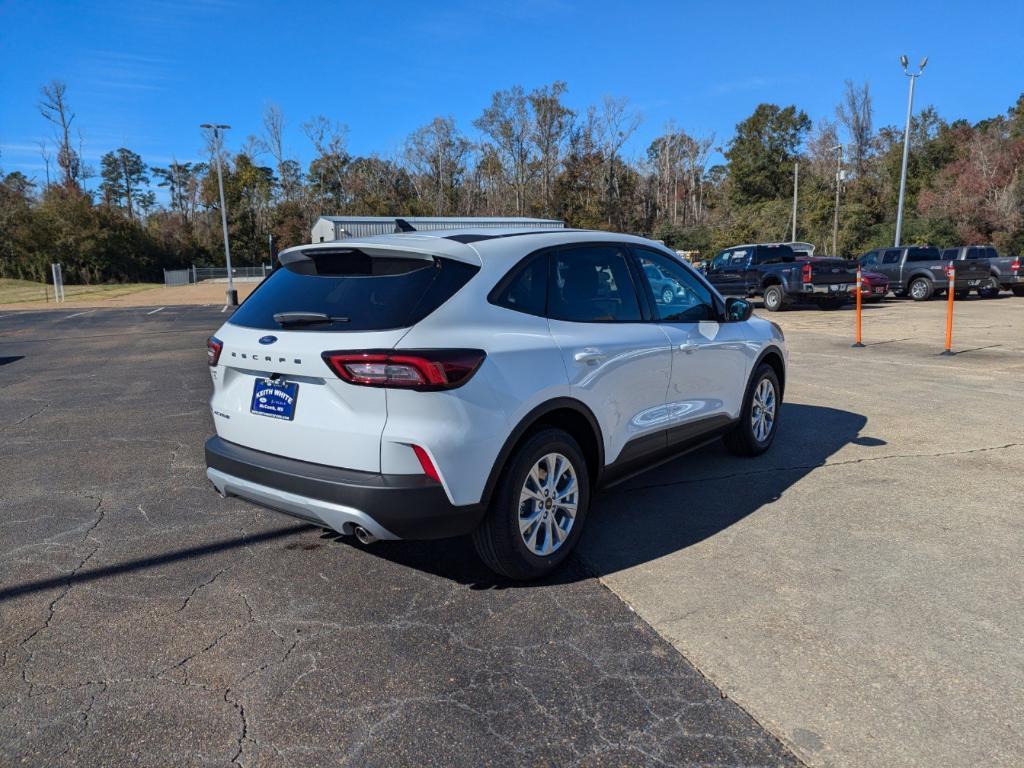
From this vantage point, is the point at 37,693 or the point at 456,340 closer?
the point at 37,693

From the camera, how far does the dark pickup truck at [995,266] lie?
23469 mm

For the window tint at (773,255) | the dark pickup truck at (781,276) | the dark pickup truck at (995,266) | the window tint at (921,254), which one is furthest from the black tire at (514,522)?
the window tint at (921,254)

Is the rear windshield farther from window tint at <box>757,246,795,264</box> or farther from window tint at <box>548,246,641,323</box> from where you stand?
window tint at <box>757,246,795,264</box>

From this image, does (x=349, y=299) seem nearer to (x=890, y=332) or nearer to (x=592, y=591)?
(x=592, y=591)

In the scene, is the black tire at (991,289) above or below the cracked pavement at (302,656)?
above

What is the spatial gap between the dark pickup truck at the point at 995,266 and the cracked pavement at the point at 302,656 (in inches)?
946

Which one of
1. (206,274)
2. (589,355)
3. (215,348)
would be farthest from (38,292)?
(589,355)

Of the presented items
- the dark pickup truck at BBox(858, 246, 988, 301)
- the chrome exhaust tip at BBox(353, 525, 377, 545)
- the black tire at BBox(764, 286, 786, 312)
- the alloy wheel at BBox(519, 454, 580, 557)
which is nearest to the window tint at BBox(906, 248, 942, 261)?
the dark pickup truck at BBox(858, 246, 988, 301)

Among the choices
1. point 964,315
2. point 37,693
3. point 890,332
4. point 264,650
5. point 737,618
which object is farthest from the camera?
point 964,315

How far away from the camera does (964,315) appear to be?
1853 centimetres

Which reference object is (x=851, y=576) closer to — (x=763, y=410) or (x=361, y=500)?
(x=763, y=410)

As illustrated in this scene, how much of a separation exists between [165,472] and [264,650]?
3005 millimetres

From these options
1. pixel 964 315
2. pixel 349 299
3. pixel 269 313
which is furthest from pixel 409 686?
pixel 964 315

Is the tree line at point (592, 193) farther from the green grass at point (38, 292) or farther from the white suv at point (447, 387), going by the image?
the white suv at point (447, 387)
